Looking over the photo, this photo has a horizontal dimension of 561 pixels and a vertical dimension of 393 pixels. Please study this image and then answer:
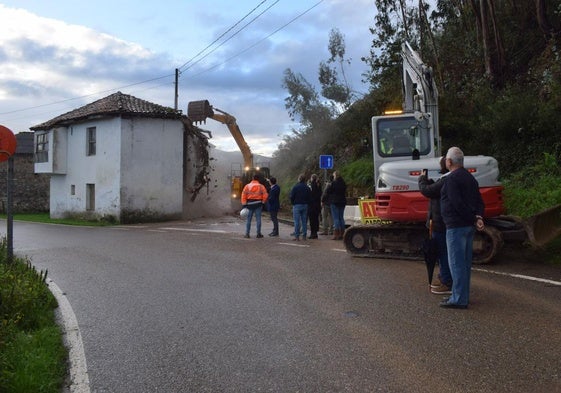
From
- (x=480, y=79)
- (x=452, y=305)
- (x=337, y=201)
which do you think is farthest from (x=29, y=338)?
(x=480, y=79)

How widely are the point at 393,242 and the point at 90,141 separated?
21540 mm

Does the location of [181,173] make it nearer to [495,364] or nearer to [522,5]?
[522,5]

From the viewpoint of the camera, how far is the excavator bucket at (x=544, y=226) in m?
8.93

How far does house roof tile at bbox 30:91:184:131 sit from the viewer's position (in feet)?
83.0

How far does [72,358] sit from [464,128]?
16535mm

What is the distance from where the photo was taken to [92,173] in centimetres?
2688

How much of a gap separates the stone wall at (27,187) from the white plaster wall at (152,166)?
21164 mm

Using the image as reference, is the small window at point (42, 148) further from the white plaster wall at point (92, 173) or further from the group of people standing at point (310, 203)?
the group of people standing at point (310, 203)

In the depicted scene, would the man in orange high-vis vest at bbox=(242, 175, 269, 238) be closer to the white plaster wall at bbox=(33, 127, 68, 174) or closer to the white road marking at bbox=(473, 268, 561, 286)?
the white road marking at bbox=(473, 268, 561, 286)

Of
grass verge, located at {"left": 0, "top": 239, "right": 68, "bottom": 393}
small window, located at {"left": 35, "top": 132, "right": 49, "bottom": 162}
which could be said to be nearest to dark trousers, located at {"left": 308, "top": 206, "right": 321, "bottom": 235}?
grass verge, located at {"left": 0, "top": 239, "right": 68, "bottom": 393}

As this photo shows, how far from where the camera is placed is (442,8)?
2480 centimetres

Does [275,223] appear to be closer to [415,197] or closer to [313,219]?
[313,219]

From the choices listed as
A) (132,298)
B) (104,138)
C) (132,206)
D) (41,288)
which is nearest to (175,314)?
(132,298)

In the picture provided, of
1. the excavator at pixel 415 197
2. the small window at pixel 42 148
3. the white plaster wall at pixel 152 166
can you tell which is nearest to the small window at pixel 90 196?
the white plaster wall at pixel 152 166
